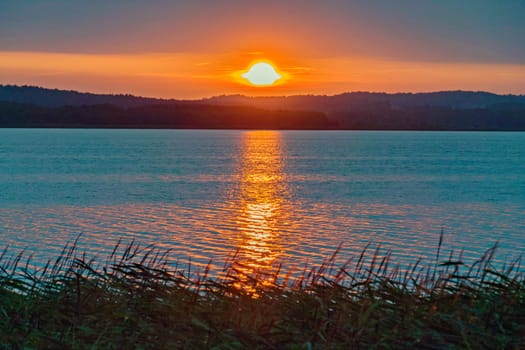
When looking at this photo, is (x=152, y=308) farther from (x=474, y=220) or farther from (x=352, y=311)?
(x=474, y=220)

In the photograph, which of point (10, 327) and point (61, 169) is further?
point (61, 169)

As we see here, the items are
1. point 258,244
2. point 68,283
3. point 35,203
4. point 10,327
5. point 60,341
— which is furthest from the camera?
point 35,203

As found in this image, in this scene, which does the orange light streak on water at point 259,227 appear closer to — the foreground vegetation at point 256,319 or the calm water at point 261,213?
the calm water at point 261,213

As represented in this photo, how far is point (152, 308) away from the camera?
7480mm

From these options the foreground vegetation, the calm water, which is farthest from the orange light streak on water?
the foreground vegetation

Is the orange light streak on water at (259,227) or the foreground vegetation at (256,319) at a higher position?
the foreground vegetation at (256,319)

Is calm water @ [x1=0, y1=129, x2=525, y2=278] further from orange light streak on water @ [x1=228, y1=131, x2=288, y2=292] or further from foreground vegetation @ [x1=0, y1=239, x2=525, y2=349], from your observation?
foreground vegetation @ [x1=0, y1=239, x2=525, y2=349]

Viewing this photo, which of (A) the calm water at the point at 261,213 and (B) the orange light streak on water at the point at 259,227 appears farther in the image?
(A) the calm water at the point at 261,213

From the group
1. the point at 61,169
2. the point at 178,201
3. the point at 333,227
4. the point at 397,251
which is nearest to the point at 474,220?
the point at 333,227

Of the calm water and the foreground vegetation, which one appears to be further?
the calm water

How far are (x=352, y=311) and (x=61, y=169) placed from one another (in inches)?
3354

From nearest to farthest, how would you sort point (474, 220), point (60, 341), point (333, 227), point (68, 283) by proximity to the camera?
point (60, 341), point (68, 283), point (333, 227), point (474, 220)

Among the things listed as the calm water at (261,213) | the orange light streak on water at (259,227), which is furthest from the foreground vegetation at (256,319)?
the calm water at (261,213)

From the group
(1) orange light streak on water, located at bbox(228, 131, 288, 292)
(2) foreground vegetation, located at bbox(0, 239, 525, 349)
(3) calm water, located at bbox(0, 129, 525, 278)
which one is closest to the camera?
(2) foreground vegetation, located at bbox(0, 239, 525, 349)
